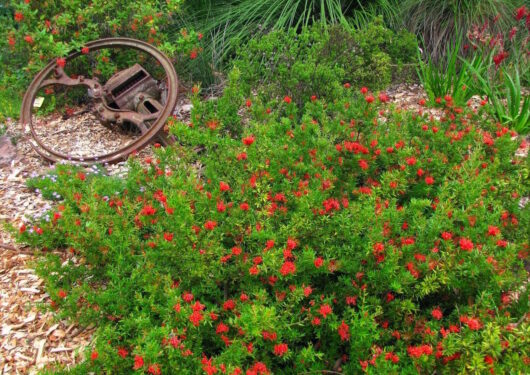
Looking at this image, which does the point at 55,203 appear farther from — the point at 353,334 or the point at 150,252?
the point at 353,334

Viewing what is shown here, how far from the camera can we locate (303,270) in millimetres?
2061

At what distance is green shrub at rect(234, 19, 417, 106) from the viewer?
4.04 metres

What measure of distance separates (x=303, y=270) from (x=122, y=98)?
3008 mm

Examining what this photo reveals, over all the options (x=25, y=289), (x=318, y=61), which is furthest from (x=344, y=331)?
(x=318, y=61)

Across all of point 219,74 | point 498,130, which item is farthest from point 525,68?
point 219,74

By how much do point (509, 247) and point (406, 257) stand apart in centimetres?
41

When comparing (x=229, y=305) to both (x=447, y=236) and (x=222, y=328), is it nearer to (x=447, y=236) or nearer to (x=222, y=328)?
(x=222, y=328)

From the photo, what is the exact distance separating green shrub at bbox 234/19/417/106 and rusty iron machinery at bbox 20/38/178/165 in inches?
28.2

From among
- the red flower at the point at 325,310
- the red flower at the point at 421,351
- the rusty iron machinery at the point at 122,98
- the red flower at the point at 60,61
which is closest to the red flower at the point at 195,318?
the red flower at the point at 325,310

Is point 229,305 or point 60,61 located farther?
point 60,61

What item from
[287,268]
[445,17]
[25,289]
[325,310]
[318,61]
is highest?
[287,268]

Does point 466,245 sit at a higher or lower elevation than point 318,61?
higher

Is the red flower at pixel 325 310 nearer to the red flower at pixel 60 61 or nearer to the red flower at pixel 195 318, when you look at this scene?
the red flower at pixel 195 318

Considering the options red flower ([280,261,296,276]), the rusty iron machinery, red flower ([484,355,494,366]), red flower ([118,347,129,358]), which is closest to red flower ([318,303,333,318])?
red flower ([280,261,296,276])
